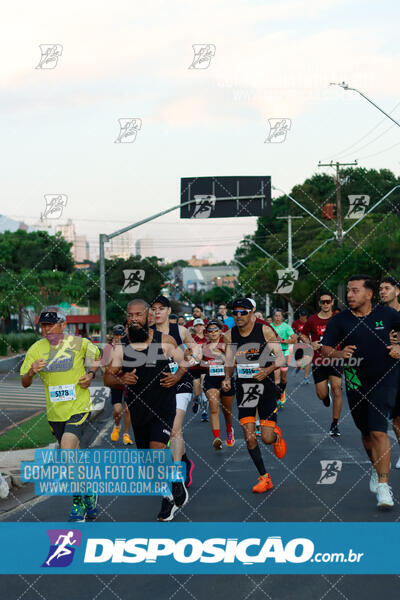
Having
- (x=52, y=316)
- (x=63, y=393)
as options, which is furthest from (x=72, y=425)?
(x=52, y=316)

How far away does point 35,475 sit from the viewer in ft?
30.5

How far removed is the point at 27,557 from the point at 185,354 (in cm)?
300

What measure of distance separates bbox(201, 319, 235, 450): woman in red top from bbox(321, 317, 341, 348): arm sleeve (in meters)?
3.39

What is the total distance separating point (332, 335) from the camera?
24.8 feet

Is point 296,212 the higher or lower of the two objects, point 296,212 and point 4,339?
the higher

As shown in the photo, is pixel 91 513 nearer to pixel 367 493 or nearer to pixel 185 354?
pixel 185 354

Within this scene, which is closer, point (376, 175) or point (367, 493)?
point (367, 493)

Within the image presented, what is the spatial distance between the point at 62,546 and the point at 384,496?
2.78m

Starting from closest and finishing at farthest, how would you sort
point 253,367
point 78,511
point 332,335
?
point 78,511, point 332,335, point 253,367

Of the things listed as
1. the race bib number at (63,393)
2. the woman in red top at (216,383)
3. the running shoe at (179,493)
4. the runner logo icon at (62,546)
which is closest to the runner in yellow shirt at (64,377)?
the race bib number at (63,393)

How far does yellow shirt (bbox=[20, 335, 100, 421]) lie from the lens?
716 centimetres

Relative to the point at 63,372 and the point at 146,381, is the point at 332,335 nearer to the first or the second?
the point at 146,381

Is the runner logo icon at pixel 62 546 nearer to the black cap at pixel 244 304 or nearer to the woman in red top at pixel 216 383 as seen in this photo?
the black cap at pixel 244 304

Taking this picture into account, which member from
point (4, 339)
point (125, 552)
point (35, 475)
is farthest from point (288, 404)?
point (4, 339)
